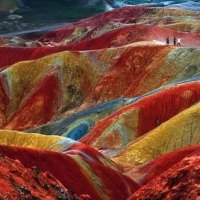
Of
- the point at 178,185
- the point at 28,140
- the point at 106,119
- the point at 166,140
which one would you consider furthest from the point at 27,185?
the point at 106,119

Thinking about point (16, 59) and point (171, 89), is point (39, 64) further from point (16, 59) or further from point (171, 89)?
point (171, 89)

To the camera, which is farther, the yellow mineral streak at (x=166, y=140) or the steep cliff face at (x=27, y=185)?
the yellow mineral streak at (x=166, y=140)

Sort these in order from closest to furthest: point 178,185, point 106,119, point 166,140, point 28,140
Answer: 1. point 178,185
2. point 28,140
3. point 166,140
4. point 106,119

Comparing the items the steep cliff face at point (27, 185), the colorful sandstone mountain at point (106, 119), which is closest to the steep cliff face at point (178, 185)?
the colorful sandstone mountain at point (106, 119)

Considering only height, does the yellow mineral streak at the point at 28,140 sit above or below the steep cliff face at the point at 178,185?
below

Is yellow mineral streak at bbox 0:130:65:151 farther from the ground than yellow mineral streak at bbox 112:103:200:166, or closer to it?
farther from the ground

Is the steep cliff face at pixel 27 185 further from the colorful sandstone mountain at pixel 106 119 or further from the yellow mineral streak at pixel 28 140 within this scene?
the yellow mineral streak at pixel 28 140

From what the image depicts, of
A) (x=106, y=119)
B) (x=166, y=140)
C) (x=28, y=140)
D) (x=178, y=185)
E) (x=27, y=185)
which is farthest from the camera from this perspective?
(x=106, y=119)

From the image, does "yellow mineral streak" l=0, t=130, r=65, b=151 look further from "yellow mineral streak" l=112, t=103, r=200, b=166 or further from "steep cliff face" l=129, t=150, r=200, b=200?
"steep cliff face" l=129, t=150, r=200, b=200

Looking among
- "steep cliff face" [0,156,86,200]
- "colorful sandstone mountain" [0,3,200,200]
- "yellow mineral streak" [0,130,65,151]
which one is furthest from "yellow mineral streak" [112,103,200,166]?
"steep cliff face" [0,156,86,200]

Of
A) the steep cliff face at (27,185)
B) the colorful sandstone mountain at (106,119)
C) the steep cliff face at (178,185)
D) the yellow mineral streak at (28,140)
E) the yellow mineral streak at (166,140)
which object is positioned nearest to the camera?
the steep cliff face at (178,185)

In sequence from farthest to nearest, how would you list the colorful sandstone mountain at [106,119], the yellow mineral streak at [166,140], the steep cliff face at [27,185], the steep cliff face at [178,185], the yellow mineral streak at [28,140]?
the yellow mineral streak at [166,140] < the yellow mineral streak at [28,140] < the colorful sandstone mountain at [106,119] < the steep cliff face at [27,185] < the steep cliff face at [178,185]

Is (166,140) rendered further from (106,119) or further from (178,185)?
(178,185)

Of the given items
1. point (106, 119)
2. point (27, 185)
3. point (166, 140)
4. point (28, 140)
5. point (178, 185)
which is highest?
point (178, 185)
